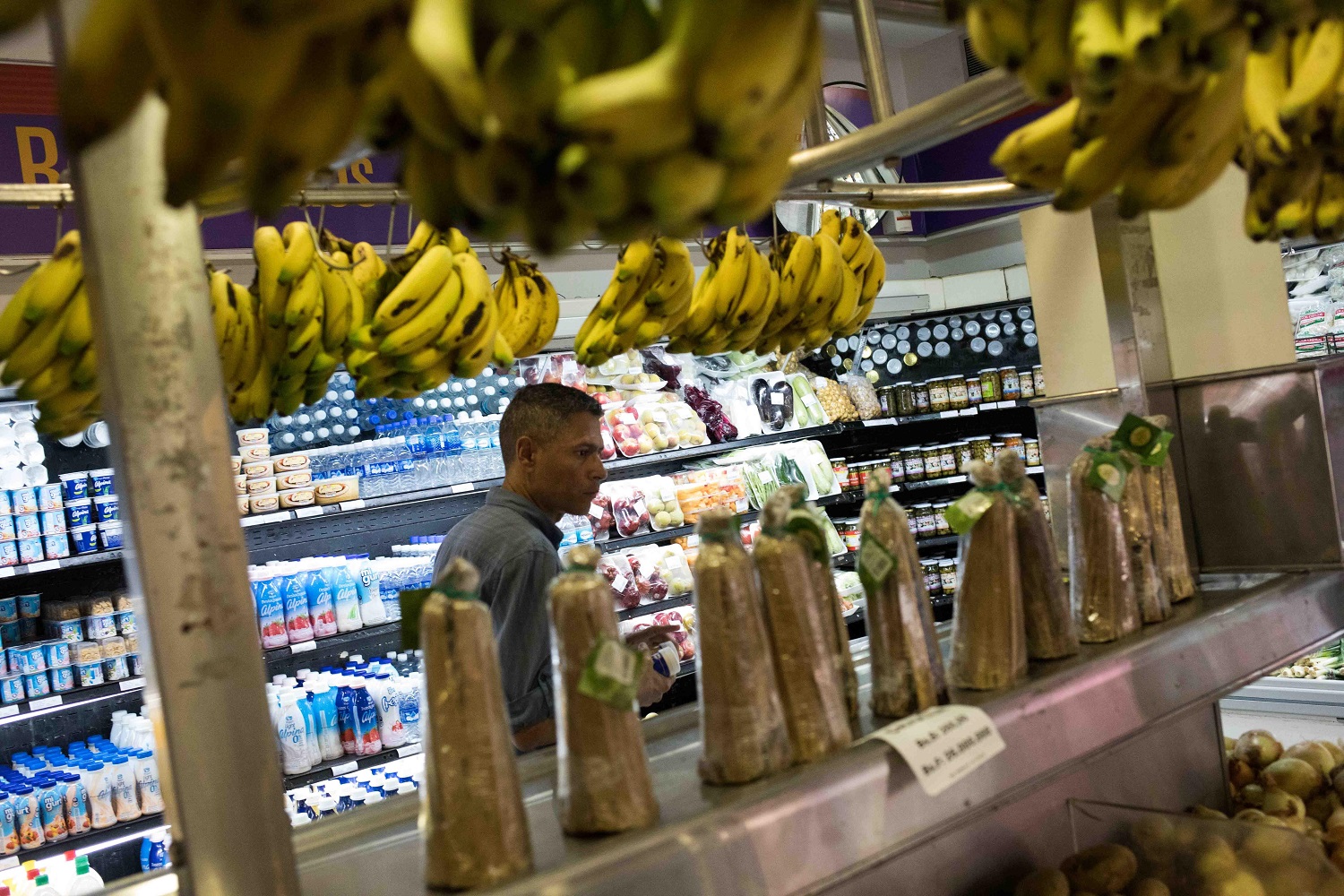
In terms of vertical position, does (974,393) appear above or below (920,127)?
below

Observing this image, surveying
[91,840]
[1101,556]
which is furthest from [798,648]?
[91,840]

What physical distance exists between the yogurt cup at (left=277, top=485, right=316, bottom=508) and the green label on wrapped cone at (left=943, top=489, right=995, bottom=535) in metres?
2.86

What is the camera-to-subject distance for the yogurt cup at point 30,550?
345cm

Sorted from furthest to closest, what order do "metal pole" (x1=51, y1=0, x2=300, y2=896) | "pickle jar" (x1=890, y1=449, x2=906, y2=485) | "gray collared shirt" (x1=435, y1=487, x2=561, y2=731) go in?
"pickle jar" (x1=890, y1=449, x2=906, y2=485) → "gray collared shirt" (x1=435, y1=487, x2=561, y2=731) → "metal pole" (x1=51, y1=0, x2=300, y2=896)

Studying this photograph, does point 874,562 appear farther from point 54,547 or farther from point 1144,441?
point 54,547

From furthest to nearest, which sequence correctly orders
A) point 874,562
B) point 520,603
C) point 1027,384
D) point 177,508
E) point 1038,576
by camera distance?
point 1027,384, point 520,603, point 1038,576, point 874,562, point 177,508

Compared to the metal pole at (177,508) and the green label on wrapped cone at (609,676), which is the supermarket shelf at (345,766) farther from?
the metal pole at (177,508)

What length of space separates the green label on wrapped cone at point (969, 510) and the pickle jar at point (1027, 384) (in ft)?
14.3

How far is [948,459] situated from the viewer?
5734 millimetres

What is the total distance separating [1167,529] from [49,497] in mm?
3211

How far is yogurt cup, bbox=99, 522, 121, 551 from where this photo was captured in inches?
141

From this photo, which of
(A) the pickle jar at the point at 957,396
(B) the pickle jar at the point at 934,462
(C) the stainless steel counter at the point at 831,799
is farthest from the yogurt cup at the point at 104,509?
(A) the pickle jar at the point at 957,396

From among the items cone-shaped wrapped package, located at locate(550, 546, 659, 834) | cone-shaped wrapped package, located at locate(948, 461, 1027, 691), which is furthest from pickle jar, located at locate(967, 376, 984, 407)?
cone-shaped wrapped package, located at locate(550, 546, 659, 834)

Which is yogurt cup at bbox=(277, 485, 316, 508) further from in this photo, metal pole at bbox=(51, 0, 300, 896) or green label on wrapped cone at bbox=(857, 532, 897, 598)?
metal pole at bbox=(51, 0, 300, 896)
